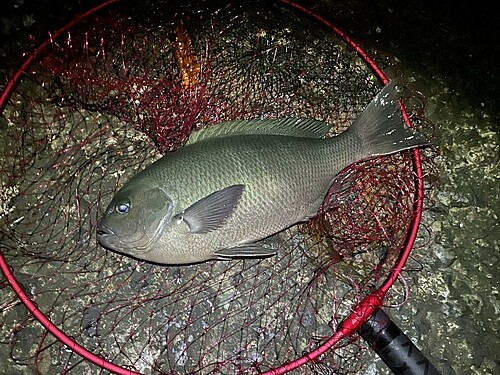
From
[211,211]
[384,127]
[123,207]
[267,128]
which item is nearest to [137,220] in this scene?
[123,207]

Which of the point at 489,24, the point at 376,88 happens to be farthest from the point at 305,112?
the point at 489,24

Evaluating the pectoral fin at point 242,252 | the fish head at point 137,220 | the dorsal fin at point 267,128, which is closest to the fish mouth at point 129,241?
the fish head at point 137,220

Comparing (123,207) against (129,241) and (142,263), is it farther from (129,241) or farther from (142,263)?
(142,263)

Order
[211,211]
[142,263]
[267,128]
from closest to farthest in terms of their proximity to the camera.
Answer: [211,211] < [267,128] < [142,263]

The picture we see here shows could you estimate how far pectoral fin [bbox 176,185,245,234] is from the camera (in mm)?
1741

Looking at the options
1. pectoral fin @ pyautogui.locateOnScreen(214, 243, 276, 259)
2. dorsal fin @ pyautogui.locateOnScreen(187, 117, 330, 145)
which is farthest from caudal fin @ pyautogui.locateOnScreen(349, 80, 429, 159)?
pectoral fin @ pyautogui.locateOnScreen(214, 243, 276, 259)

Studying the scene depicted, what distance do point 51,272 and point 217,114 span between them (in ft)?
→ 2.65

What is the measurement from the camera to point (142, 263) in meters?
2.06

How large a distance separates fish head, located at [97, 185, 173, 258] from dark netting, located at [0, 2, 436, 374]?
30 cm

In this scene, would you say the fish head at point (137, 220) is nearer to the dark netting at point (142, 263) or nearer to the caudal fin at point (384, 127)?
the dark netting at point (142, 263)

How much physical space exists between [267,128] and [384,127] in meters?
0.40

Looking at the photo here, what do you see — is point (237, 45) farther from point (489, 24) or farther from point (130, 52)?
point (489, 24)

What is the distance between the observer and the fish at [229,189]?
5.79 feet

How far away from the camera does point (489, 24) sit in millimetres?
2490
